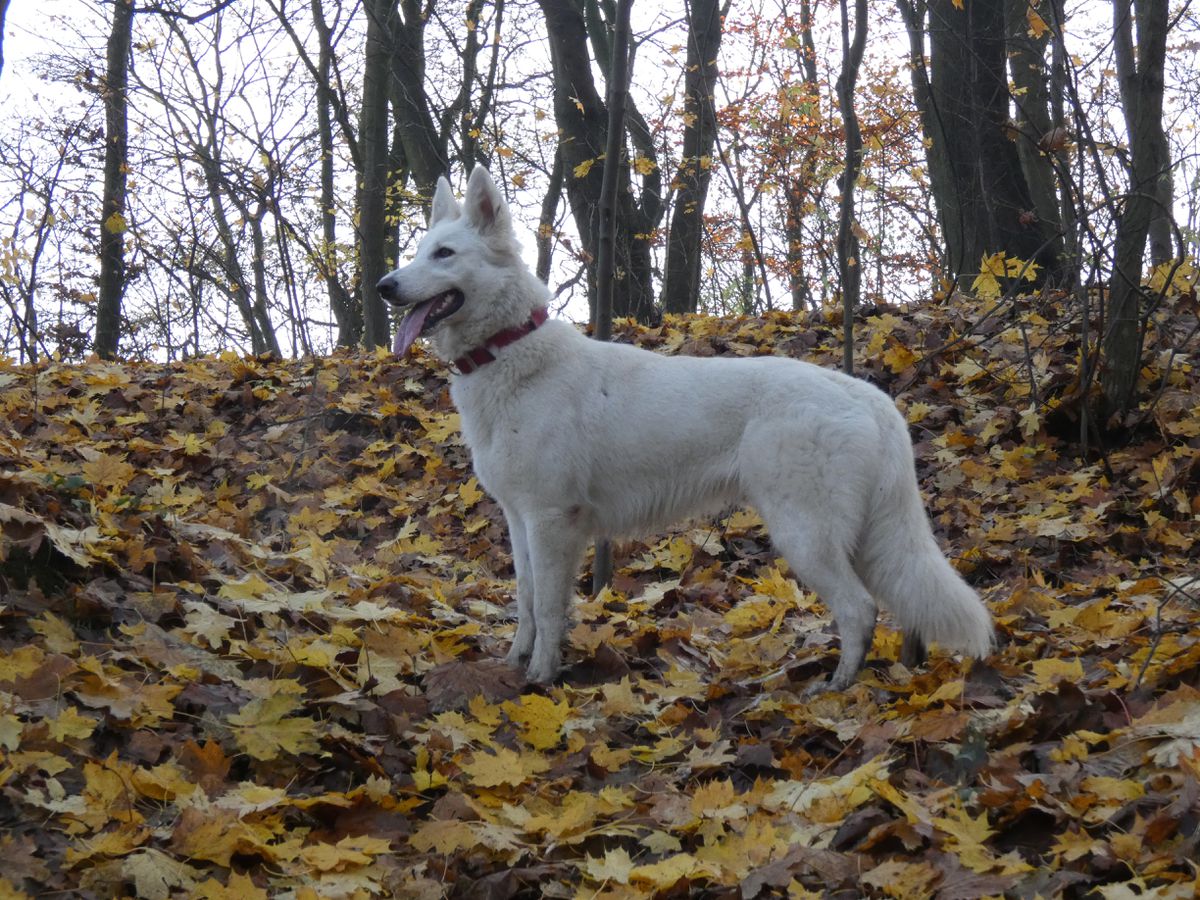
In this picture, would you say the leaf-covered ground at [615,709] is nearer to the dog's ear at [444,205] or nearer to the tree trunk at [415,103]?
the dog's ear at [444,205]

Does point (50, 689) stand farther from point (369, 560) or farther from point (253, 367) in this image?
→ point (253, 367)

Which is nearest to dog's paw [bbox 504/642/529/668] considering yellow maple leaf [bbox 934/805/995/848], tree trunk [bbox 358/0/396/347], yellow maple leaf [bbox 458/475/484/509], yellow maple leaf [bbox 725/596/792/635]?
yellow maple leaf [bbox 725/596/792/635]

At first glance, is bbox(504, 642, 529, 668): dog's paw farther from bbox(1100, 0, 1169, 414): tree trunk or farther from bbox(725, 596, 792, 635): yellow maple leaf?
bbox(1100, 0, 1169, 414): tree trunk

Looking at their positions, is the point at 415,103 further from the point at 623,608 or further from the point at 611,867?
the point at 611,867

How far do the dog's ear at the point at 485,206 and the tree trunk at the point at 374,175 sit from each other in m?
6.40

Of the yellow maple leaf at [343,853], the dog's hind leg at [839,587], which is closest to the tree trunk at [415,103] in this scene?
the dog's hind leg at [839,587]

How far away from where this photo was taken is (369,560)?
7004 mm

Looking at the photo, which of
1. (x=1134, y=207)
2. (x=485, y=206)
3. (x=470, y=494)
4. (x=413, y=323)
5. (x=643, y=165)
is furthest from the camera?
(x=643, y=165)

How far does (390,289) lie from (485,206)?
669 mm

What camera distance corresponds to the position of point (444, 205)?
18.2ft

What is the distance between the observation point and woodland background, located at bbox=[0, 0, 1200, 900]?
292cm

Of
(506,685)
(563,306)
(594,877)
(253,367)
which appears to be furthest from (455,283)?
(563,306)

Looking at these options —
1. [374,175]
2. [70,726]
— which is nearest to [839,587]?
[70,726]

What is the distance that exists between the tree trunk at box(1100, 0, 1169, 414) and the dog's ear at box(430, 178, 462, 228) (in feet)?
13.3
